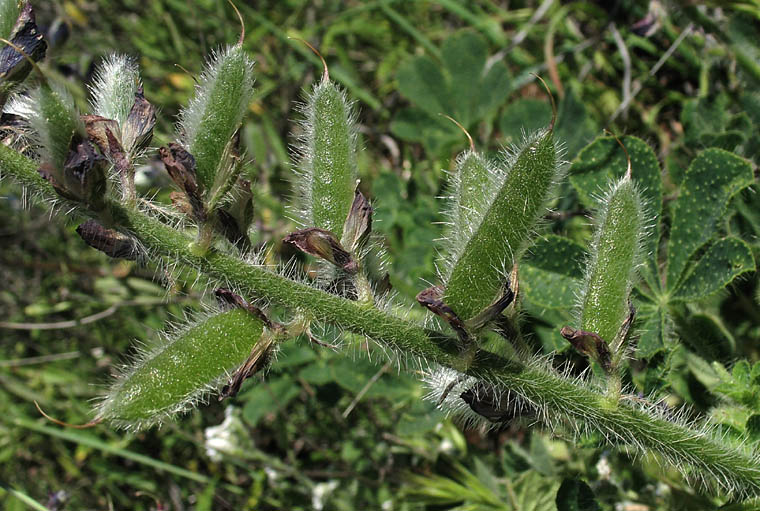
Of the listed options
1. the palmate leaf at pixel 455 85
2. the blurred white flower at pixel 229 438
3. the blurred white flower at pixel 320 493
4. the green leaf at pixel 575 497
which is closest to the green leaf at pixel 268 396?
the blurred white flower at pixel 229 438

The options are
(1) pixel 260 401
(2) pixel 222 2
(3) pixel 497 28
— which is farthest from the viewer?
(2) pixel 222 2

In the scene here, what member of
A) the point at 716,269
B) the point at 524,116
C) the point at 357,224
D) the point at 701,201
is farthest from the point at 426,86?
the point at 357,224

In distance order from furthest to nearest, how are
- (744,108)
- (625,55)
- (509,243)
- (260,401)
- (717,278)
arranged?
(625,55) → (260,401) → (744,108) → (717,278) → (509,243)

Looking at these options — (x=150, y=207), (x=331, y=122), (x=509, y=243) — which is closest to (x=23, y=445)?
(x=150, y=207)

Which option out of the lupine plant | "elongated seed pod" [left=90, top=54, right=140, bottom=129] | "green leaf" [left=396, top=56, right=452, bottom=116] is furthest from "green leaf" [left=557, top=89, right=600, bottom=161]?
"elongated seed pod" [left=90, top=54, right=140, bottom=129]

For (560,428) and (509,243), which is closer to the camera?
(509,243)

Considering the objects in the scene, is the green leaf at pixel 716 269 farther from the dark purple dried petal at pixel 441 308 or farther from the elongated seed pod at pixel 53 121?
the elongated seed pod at pixel 53 121

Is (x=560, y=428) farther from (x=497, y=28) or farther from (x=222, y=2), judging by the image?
(x=222, y=2)
